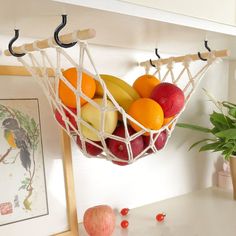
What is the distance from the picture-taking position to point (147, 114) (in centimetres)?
55

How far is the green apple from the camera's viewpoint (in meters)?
0.54

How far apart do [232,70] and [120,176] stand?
631mm

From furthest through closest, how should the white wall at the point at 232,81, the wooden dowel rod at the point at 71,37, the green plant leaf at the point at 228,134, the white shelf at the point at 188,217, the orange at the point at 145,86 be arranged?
the white wall at the point at 232,81, the green plant leaf at the point at 228,134, the white shelf at the point at 188,217, the orange at the point at 145,86, the wooden dowel rod at the point at 71,37

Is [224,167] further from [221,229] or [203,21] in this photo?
[203,21]

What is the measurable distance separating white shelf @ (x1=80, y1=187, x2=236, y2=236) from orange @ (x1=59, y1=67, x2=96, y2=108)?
0.39 metres

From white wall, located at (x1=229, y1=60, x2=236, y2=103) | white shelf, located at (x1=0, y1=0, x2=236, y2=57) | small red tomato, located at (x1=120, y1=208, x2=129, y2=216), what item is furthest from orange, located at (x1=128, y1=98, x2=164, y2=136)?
white wall, located at (x1=229, y1=60, x2=236, y2=103)

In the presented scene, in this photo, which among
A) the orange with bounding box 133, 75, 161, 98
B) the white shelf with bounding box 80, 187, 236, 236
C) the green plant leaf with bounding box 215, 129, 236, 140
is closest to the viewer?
the orange with bounding box 133, 75, 161, 98

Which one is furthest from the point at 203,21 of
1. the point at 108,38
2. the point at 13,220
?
the point at 13,220

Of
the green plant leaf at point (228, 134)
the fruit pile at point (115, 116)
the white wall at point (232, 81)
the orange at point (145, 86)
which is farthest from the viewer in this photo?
the white wall at point (232, 81)

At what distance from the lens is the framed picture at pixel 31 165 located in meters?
0.67

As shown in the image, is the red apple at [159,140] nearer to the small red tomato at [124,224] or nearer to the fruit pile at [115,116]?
the fruit pile at [115,116]

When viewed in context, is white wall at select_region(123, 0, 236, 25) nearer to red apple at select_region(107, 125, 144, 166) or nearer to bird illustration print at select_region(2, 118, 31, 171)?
red apple at select_region(107, 125, 144, 166)

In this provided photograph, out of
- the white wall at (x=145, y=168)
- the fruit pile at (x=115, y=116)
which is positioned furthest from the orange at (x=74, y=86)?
the white wall at (x=145, y=168)

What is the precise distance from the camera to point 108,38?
75 centimetres
